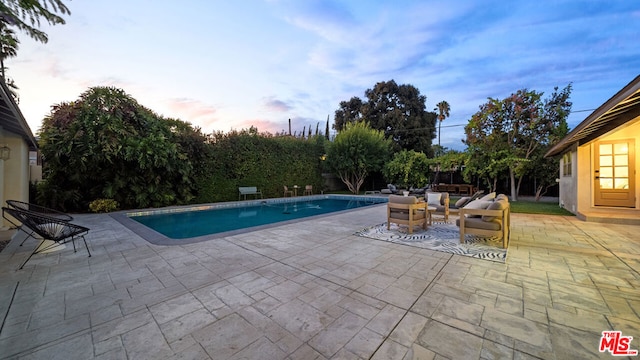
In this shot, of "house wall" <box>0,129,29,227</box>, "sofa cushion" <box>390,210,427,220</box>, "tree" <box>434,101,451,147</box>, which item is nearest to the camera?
"sofa cushion" <box>390,210,427,220</box>

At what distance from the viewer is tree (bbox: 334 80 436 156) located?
23.0 meters

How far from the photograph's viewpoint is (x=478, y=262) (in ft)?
11.6

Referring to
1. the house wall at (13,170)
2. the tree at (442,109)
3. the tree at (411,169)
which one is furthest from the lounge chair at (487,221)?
the tree at (442,109)

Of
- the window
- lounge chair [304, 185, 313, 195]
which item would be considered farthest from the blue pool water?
the window

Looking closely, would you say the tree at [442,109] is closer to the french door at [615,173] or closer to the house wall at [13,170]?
the french door at [615,173]

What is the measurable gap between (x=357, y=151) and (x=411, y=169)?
3.59 m

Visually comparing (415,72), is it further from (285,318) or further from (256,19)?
(285,318)

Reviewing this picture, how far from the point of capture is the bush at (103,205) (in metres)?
8.42

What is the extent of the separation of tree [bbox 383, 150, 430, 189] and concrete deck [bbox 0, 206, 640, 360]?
37.2ft

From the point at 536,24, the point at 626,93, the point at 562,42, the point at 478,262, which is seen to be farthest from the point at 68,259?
the point at 562,42

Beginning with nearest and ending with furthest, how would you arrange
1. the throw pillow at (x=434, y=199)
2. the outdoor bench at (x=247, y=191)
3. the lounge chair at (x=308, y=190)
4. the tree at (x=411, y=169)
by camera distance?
the throw pillow at (x=434, y=199), the outdoor bench at (x=247, y=191), the tree at (x=411, y=169), the lounge chair at (x=308, y=190)

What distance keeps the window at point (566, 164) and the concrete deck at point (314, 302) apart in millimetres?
5680

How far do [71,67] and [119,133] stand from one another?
220 cm

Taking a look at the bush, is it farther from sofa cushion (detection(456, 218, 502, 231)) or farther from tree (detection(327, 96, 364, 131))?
tree (detection(327, 96, 364, 131))
